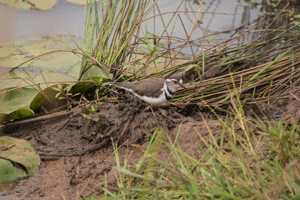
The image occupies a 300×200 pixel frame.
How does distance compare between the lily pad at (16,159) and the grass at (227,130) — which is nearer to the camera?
the grass at (227,130)

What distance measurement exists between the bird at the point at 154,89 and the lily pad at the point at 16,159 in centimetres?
117

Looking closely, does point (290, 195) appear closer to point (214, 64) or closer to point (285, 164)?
point (285, 164)

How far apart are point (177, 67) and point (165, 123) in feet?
3.06

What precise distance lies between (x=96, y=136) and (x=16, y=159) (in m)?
0.83

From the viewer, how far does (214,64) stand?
4.04 m

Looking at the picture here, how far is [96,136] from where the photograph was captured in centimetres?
333

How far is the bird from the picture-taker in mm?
3293

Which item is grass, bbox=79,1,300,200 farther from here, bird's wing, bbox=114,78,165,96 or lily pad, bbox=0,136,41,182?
lily pad, bbox=0,136,41,182

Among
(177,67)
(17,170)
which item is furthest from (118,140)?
(177,67)

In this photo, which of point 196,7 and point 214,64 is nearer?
point 214,64

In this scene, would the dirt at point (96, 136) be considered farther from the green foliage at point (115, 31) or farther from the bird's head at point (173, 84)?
the green foliage at point (115, 31)

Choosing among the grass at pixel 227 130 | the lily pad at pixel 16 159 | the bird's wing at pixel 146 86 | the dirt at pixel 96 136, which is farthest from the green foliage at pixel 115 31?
the lily pad at pixel 16 159

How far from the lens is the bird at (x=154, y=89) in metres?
3.29

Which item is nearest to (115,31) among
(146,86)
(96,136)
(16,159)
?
(146,86)
